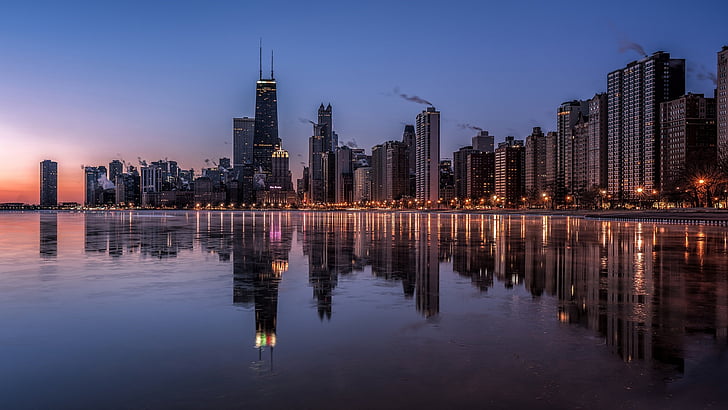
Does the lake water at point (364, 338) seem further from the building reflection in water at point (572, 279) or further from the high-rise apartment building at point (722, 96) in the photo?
the high-rise apartment building at point (722, 96)

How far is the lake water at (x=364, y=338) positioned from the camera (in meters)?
6.71

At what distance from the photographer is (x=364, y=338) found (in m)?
9.43

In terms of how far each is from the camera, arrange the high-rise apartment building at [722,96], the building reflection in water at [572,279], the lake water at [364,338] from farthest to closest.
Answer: the high-rise apartment building at [722,96] → the building reflection in water at [572,279] → the lake water at [364,338]

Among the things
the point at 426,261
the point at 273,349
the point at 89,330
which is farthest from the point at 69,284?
the point at 426,261

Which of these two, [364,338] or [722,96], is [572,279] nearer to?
[364,338]

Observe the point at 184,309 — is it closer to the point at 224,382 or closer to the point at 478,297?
the point at 224,382

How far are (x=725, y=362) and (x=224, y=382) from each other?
714 centimetres

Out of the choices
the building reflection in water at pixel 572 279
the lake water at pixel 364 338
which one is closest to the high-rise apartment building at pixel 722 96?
the building reflection in water at pixel 572 279

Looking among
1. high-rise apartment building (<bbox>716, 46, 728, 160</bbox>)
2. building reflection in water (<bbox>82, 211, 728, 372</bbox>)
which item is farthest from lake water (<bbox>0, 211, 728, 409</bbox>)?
high-rise apartment building (<bbox>716, 46, 728, 160</bbox>)

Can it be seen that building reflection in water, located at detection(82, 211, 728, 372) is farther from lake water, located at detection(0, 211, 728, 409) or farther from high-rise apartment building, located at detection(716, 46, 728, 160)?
high-rise apartment building, located at detection(716, 46, 728, 160)

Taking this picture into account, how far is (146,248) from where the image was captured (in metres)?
29.3

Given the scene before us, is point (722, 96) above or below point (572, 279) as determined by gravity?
above

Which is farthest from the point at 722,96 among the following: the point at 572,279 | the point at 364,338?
the point at 364,338

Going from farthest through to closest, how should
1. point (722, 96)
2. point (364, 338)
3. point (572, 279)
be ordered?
point (722, 96), point (572, 279), point (364, 338)
